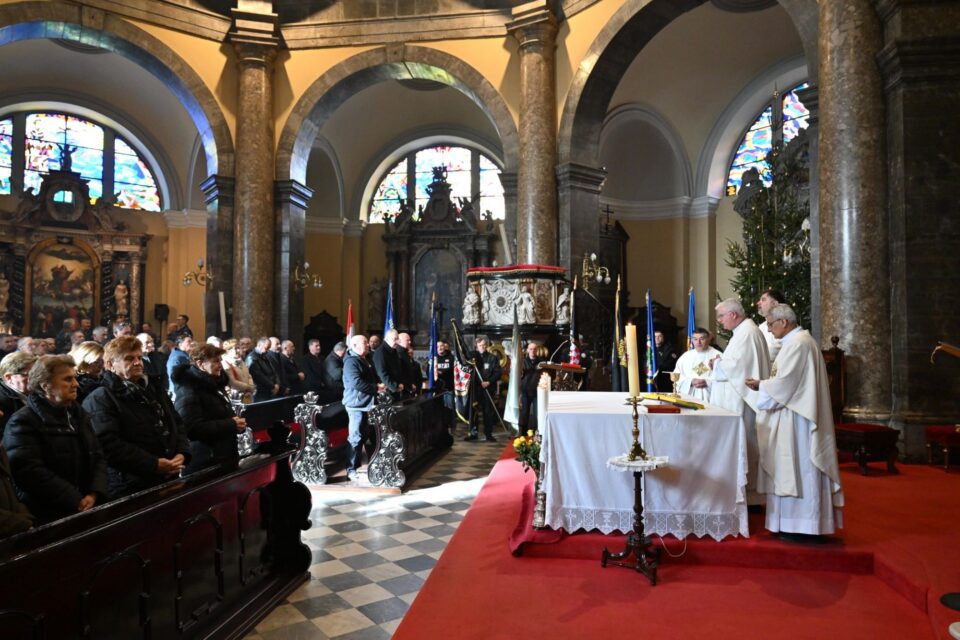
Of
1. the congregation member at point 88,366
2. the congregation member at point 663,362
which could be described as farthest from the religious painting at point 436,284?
the congregation member at point 88,366

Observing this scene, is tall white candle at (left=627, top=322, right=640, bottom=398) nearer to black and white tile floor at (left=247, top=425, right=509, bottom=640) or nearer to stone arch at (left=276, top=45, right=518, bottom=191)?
black and white tile floor at (left=247, top=425, right=509, bottom=640)

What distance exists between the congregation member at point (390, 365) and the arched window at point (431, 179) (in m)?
11.2

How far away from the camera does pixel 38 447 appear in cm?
328

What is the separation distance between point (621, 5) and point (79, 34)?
374 inches

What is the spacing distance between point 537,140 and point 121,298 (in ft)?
38.3

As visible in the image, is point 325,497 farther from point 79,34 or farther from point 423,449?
point 79,34

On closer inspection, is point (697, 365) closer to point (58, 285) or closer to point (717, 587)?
point (717, 587)

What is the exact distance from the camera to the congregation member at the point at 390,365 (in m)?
8.48

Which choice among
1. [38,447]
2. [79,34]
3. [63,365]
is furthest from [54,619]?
[79,34]

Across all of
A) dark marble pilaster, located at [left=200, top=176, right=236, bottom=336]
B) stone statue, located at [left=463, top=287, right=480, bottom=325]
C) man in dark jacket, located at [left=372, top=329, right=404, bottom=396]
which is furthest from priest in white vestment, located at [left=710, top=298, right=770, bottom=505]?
dark marble pilaster, located at [left=200, top=176, right=236, bottom=336]

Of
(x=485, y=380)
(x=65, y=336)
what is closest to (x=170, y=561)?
(x=485, y=380)

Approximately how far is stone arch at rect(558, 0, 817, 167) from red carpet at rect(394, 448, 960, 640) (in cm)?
878

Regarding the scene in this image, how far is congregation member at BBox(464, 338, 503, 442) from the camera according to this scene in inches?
426

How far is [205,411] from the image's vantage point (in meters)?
4.79
